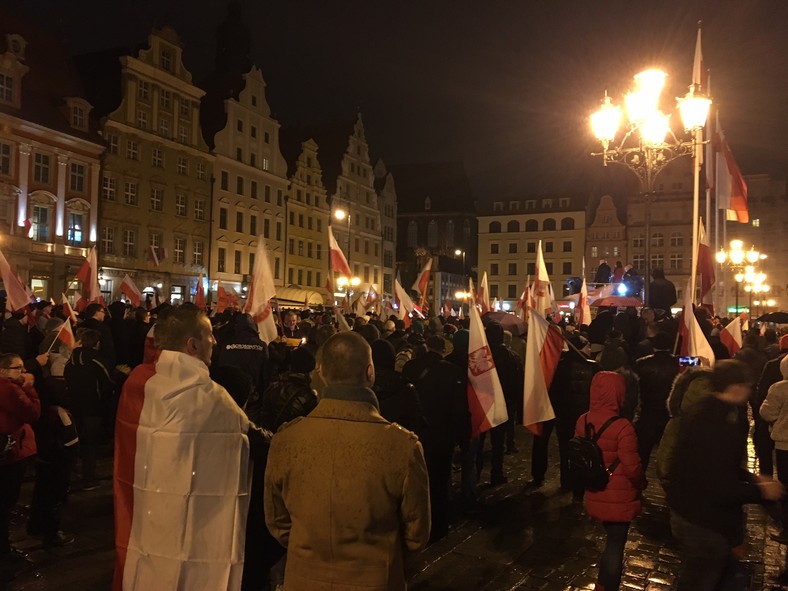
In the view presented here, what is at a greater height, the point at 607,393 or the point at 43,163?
the point at 43,163

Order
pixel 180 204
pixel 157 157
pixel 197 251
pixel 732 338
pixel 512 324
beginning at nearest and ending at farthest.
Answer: pixel 732 338, pixel 512 324, pixel 157 157, pixel 180 204, pixel 197 251

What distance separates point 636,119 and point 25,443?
11.4m

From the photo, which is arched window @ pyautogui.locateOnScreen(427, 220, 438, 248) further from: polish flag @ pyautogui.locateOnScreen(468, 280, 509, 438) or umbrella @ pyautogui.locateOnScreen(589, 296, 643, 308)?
polish flag @ pyautogui.locateOnScreen(468, 280, 509, 438)

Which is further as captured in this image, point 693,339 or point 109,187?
point 109,187

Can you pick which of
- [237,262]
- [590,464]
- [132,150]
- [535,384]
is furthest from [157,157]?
[590,464]

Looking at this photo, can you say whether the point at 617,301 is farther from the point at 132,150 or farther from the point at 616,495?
the point at 132,150

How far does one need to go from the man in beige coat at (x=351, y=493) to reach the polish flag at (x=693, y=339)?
20.6 feet

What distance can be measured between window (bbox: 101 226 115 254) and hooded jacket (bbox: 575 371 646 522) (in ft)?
116

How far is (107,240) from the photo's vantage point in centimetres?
3600

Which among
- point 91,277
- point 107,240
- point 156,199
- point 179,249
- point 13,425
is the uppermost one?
point 156,199

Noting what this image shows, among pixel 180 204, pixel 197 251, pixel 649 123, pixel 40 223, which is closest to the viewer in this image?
pixel 649 123

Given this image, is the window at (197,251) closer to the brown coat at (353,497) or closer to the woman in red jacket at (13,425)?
the woman in red jacket at (13,425)

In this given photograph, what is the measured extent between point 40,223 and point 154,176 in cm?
785

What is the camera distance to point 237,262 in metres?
46.1
